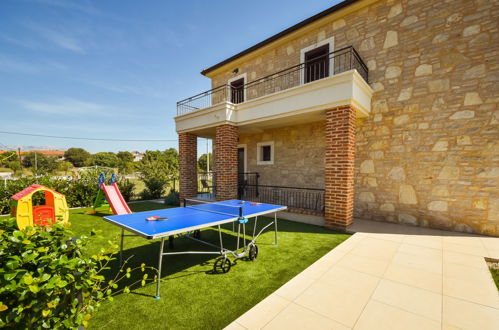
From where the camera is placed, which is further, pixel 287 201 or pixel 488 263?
pixel 287 201

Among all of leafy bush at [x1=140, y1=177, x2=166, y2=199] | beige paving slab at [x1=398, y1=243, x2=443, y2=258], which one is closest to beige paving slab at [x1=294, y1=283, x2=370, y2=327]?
beige paving slab at [x1=398, y1=243, x2=443, y2=258]

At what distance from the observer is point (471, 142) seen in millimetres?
5148

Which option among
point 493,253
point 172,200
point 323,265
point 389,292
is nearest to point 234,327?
point 323,265

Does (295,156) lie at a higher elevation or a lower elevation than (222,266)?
higher

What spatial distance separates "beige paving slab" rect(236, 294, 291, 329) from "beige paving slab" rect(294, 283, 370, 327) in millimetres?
231

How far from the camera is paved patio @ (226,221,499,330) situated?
2.24 meters

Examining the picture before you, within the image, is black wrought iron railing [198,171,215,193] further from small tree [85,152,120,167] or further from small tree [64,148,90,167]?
small tree [64,148,90,167]

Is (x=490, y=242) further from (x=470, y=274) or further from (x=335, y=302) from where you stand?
(x=335, y=302)

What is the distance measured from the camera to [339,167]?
552cm

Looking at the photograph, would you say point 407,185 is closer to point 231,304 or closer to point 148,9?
point 231,304

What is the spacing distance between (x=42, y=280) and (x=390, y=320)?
10.2 feet

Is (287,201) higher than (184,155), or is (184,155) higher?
(184,155)

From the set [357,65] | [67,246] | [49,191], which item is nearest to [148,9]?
[49,191]

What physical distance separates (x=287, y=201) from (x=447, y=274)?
5.59m
